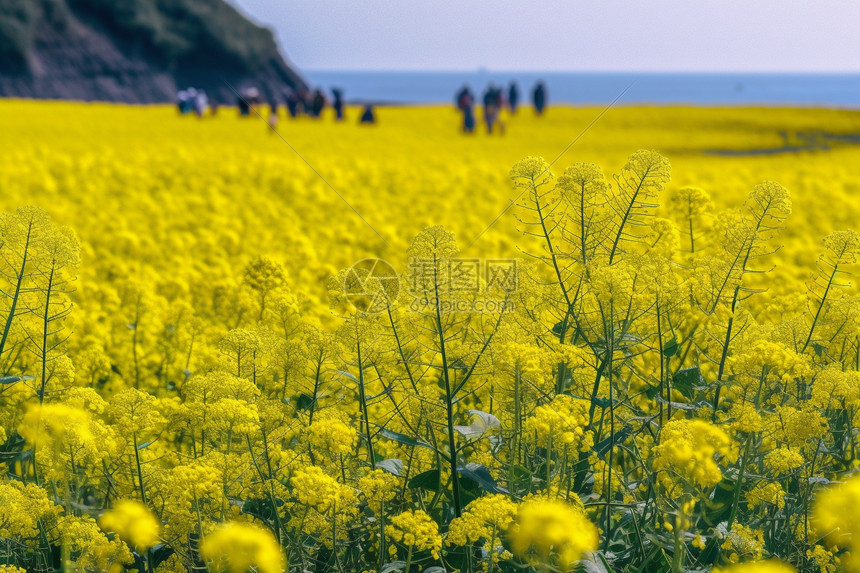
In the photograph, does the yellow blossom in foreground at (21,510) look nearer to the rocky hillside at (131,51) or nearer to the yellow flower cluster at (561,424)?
the yellow flower cluster at (561,424)

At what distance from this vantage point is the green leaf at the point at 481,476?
A: 260 centimetres

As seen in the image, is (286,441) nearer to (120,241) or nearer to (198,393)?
(198,393)

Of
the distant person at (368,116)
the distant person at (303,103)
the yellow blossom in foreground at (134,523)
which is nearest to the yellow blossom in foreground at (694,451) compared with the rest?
the yellow blossom in foreground at (134,523)

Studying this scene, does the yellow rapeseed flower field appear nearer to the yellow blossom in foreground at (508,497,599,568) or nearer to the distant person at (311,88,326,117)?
the yellow blossom in foreground at (508,497,599,568)

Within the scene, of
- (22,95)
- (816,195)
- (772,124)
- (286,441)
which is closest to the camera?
(286,441)

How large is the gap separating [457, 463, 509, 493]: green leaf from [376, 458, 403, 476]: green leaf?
218mm

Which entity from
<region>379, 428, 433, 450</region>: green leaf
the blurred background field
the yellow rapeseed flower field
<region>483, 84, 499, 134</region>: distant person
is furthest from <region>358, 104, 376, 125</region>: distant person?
<region>379, 428, 433, 450</region>: green leaf

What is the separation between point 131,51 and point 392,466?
59.5 metres

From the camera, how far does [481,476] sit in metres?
2.65

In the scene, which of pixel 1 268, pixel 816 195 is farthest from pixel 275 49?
pixel 1 268

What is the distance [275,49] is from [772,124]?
45147 millimetres

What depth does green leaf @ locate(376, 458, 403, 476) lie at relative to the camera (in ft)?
9.05

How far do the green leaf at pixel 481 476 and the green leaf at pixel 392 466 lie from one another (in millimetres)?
218

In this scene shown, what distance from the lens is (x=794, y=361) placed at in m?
2.66
